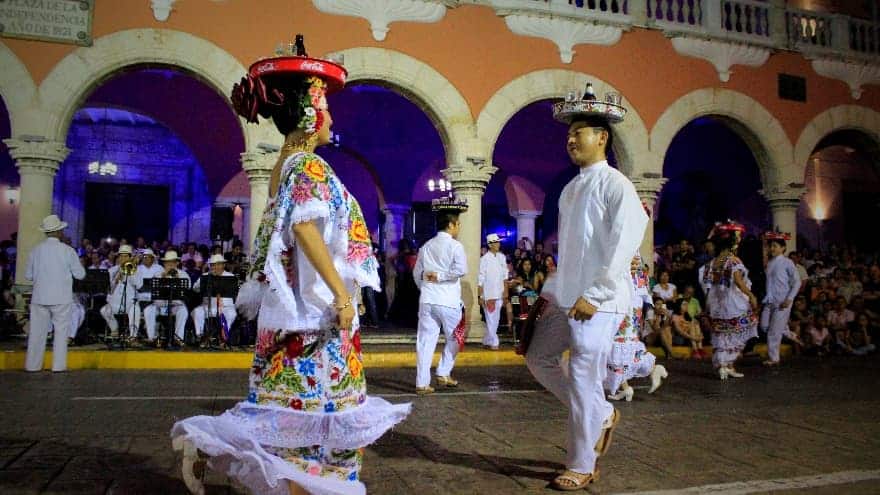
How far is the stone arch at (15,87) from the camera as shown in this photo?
9938 millimetres

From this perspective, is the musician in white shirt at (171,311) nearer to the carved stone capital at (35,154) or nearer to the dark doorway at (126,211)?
the carved stone capital at (35,154)

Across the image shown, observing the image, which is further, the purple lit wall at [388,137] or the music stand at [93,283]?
the purple lit wall at [388,137]

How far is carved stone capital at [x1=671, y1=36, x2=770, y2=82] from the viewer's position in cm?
1317

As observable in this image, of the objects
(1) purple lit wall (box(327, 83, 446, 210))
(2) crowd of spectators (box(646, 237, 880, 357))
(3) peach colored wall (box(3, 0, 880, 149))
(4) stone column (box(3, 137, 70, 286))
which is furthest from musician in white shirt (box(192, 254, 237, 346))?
(2) crowd of spectators (box(646, 237, 880, 357))

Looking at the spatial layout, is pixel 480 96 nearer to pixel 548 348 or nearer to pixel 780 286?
pixel 780 286

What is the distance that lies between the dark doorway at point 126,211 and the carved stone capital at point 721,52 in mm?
12980

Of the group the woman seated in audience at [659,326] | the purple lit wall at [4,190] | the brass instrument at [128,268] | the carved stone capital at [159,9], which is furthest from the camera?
the purple lit wall at [4,190]

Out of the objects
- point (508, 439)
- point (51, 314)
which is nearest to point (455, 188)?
point (51, 314)

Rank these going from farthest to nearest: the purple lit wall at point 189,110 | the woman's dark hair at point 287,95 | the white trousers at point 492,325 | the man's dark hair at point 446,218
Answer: the purple lit wall at point 189,110
the white trousers at point 492,325
the man's dark hair at point 446,218
the woman's dark hair at point 287,95

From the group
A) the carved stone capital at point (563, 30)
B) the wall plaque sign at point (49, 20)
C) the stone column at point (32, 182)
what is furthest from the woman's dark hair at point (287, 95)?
the carved stone capital at point (563, 30)

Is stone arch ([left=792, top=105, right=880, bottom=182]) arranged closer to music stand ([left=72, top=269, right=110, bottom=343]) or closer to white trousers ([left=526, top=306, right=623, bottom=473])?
white trousers ([left=526, top=306, right=623, bottom=473])

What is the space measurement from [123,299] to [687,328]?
894 cm

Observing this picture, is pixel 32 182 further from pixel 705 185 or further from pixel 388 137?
pixel 705 185

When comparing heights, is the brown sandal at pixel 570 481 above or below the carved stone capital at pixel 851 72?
below
